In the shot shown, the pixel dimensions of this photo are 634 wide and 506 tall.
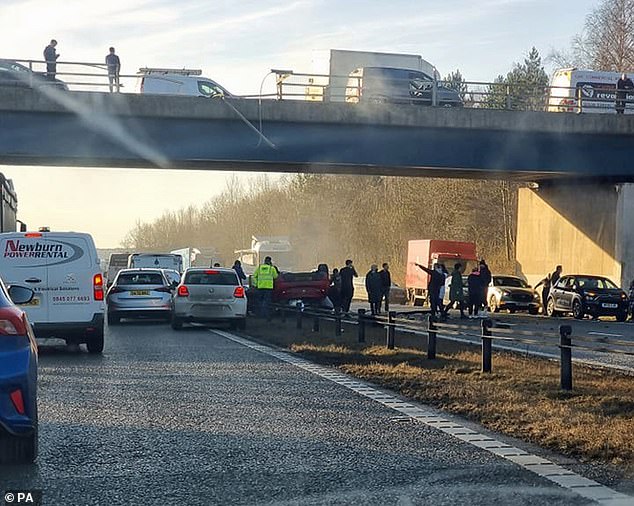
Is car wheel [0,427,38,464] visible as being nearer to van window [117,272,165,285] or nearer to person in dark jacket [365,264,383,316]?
van window [117,272,165,285]

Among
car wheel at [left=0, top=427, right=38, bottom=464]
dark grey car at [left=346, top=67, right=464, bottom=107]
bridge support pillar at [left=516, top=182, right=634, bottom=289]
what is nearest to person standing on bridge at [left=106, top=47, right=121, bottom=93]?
dark grey car at [left=346, top=67, right=464, bottom=107]

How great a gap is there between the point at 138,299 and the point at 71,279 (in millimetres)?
10622

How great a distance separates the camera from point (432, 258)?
165ft

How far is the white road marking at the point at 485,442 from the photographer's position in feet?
23.6

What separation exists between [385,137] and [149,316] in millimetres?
10576

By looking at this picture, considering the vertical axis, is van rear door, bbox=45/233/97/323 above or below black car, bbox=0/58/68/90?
below

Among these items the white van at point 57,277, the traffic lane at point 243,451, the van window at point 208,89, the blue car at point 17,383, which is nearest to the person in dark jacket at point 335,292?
the van window at point 208,89

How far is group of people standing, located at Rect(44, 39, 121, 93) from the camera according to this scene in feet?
107

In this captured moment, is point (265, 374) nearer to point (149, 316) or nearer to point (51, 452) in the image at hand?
point (51, 452)

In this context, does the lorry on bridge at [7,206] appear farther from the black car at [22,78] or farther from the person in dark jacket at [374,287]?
the person in dark jacket at [374,287]

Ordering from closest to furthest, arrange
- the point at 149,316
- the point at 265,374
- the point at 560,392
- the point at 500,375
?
the point at 560,392 < the point at 500,375 < the point at 265,374 < the point at 149,316

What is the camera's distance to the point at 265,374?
15336 mm

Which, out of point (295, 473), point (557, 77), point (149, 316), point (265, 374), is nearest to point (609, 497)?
point (295, 473)

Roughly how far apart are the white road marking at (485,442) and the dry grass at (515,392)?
0.29m
